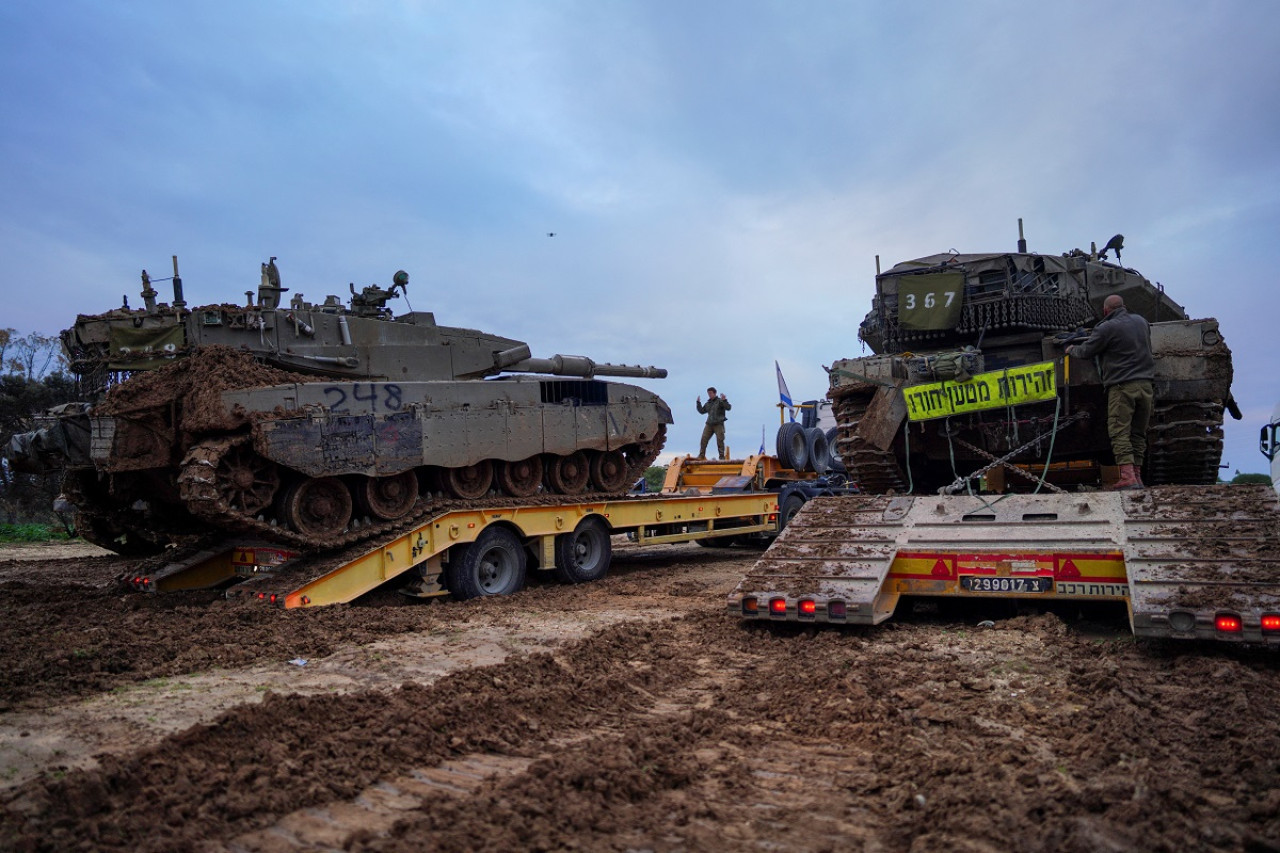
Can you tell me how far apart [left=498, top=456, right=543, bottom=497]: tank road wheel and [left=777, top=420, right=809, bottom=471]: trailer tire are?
5.14 m

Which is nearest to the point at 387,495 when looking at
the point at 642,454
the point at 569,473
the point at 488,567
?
the point at 488,567

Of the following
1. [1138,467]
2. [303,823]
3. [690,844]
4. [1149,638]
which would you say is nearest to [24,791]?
[303,823]

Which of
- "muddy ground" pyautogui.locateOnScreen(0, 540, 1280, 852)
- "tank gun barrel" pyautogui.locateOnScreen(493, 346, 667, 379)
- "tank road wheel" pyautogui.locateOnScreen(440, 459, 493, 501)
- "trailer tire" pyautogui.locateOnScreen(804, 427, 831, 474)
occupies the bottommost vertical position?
"muddy ground" pyautogui.locateOnScreen(0, 540, 1280, 852)

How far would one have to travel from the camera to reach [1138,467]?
7.84 m

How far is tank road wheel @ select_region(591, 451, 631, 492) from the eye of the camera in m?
12.7

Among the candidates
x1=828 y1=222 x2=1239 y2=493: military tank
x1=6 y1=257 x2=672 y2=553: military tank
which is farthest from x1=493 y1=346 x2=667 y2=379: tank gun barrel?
x1=828 y1=222 x2=1239 y2=493: military tank

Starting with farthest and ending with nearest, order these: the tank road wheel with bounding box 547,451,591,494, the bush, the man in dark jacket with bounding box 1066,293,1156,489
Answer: the bush → the tank road wheel with bounding box 547,451,591,494 → the man in dark jacket with bounding box 1066,293,1156,489

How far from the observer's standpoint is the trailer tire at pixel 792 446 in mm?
15500

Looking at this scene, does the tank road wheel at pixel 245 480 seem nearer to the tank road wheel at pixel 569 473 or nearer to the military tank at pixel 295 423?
the military tank at pixel 295 423

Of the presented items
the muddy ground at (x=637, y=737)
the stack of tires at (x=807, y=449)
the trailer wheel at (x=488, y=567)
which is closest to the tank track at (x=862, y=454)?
the muddy ground at (x=637, y=737)

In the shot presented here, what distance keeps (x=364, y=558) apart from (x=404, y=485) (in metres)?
1.39

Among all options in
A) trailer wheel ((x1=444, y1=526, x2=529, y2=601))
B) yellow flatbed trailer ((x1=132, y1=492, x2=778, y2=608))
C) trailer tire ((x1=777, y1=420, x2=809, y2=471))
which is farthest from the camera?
trailer tire ((x1=777, y1=420, x2=809, y2=471))

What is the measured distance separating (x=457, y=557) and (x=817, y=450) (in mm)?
8170

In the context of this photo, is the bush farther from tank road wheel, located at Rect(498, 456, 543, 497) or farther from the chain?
the chain
